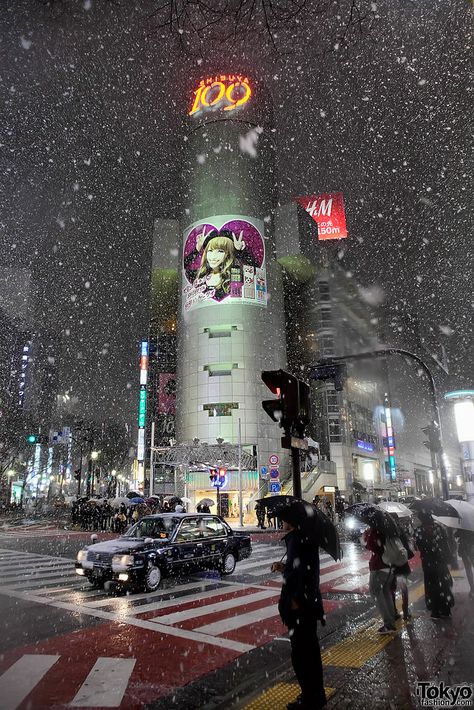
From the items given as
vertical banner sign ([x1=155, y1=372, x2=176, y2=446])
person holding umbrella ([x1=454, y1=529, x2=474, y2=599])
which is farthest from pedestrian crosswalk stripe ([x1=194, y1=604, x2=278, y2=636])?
vertical banner sign ([x1=155, y1=372, x2=176, y2=446])

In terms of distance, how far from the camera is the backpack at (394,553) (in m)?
6.80

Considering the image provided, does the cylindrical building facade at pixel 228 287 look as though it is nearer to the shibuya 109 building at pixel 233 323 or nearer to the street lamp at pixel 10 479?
the shibuya 109 building at pixel 233 323

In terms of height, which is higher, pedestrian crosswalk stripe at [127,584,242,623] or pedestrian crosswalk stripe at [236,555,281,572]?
pedestrian crosswalk stripe at [127,584,242,623]

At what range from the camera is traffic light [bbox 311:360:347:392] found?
16.4 metres

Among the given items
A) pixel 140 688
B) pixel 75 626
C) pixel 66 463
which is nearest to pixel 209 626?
pixel 75 626

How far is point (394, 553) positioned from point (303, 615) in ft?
10.2

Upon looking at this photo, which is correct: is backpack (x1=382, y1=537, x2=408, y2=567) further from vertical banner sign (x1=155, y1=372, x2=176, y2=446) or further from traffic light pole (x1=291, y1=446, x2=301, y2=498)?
vertical banner sign (x1=155, y1=372, x2=176, y2=446)

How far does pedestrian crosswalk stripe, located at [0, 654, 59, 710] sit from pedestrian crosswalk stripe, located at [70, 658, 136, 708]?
1.73 ft

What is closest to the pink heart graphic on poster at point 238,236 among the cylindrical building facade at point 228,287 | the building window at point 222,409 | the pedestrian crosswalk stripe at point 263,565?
the cylindrical building facade at point 228,287

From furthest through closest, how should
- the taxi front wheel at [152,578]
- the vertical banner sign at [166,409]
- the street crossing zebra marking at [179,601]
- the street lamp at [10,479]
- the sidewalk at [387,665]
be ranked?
the street lamp at [10,479] < the vertical banner sign at [166,409] < the taxi front wheel at [152,578] < the street crossing zebra marking at [179,601] < the sidewalk at [387,665]

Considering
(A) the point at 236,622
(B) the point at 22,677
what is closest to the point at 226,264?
(A) the point at 236,622

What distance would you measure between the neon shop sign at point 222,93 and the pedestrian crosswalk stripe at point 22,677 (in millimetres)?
60262

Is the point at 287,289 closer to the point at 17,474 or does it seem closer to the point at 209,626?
the point at 17,474

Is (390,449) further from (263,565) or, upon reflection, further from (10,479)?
(263,565)
